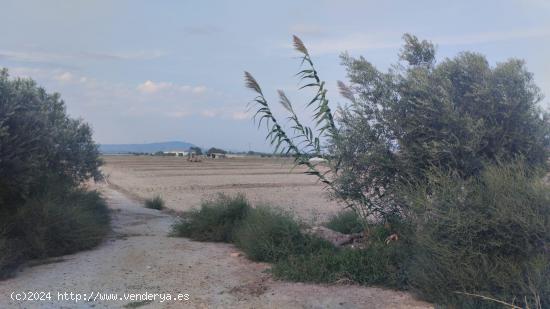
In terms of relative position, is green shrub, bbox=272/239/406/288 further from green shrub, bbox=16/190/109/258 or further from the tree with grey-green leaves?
green shrub, bbox=16/190/109/258

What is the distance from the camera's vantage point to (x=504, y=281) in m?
6.42

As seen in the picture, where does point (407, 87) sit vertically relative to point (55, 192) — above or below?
above

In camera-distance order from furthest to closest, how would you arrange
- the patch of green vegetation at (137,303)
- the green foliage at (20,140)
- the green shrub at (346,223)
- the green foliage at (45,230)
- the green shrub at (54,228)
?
the green shrub at (346,223) < the green shrub at (54,228) < the green foliage at (45,230) < the green foliage at (20,140) < the patch of green vegetation at (137,303)

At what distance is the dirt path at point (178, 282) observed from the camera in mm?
7445

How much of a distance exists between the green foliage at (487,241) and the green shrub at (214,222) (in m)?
6.04

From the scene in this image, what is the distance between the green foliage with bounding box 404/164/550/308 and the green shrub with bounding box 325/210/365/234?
4.67m

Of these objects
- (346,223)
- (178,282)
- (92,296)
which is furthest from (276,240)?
(92,296)

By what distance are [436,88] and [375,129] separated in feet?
4.26

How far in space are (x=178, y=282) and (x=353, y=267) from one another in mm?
2757

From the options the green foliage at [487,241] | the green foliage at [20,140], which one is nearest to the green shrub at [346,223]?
the green foliage at [487,241]

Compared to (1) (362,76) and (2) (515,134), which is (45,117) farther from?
(2) (515,134)

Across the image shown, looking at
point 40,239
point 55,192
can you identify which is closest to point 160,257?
point 40,239

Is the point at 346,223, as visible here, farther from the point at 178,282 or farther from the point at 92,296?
the point at 92,296

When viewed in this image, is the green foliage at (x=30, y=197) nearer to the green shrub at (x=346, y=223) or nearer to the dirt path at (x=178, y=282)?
the dirt path at (x=178, y=282)
